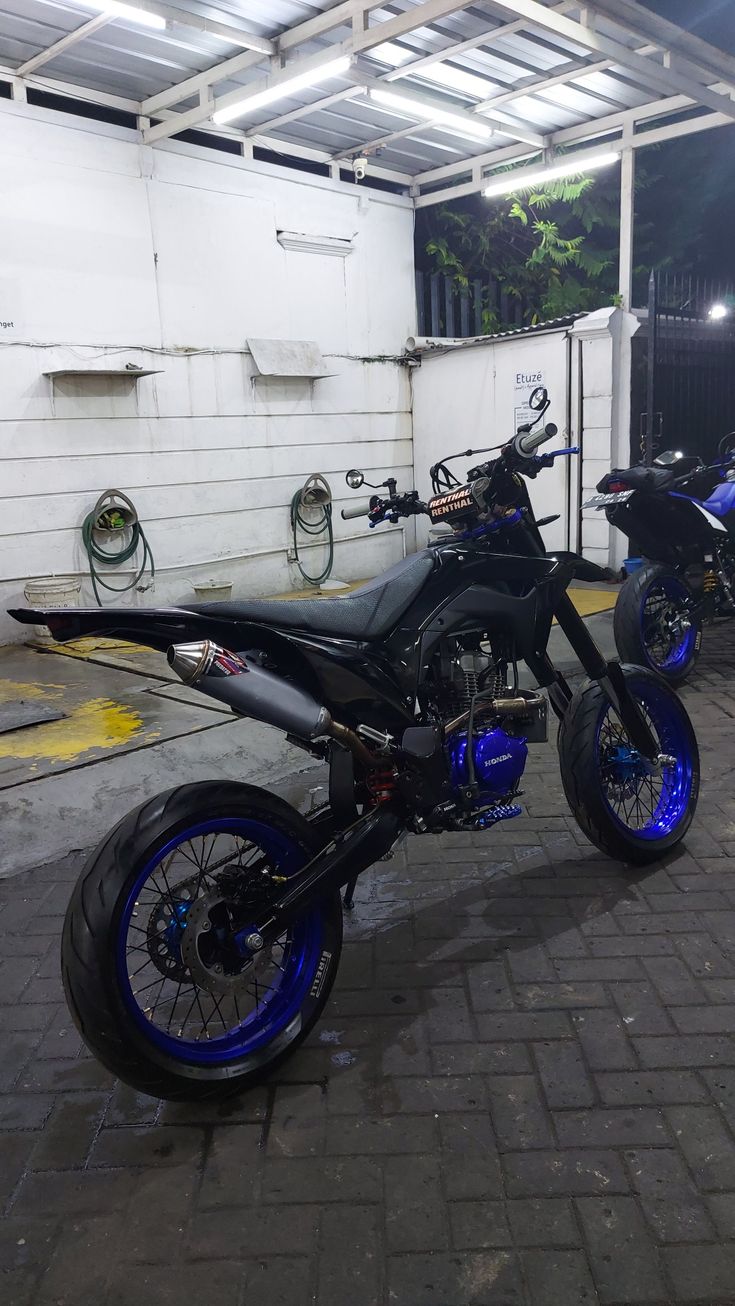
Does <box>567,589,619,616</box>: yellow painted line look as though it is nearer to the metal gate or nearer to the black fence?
the metal gate

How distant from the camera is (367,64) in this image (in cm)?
682

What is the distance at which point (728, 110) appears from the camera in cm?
768

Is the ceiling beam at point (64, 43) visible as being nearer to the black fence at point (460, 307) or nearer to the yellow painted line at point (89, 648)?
the yellow painted line at point (89, 648)

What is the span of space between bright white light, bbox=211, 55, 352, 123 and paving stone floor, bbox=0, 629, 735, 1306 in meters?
5.75

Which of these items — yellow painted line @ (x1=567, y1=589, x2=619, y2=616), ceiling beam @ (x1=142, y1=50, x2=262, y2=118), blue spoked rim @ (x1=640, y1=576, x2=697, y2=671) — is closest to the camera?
blue spoked rim @ (x1=640, y1=576, x2=697, y2=671)

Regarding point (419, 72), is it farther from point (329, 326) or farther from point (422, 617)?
point (422, 617)

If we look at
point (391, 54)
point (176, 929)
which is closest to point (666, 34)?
point (391, 54)

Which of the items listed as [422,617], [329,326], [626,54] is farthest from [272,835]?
[329,326]

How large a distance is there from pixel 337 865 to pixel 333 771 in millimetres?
291

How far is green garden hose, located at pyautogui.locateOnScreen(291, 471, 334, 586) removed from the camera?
8852 millimetres

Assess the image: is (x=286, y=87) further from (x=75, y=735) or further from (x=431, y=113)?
(x=75, y=735)

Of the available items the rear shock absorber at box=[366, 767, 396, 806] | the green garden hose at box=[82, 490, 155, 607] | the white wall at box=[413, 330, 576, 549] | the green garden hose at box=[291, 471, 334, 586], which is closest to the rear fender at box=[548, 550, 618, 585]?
the rear shock absorber at box=[366, 767, 396, 806]

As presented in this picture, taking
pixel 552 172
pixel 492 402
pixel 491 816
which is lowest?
pixel 491 816

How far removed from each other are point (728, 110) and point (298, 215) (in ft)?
12.6
